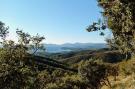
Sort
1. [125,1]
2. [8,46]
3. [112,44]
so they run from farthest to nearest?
[112,44] → [8,46] → [125,1]

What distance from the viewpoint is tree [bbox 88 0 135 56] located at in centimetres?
3269

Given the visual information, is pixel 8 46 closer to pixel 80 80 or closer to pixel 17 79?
pixel 17 79

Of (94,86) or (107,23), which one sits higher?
(107,23)

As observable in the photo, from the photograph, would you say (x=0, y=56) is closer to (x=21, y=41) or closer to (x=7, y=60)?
(x=7, y=60)

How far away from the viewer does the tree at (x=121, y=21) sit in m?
32.7

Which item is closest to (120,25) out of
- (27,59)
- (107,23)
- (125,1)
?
(107,23)

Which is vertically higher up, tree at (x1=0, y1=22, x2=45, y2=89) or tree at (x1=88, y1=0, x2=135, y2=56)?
tree at (x1=88, y1=0, x2=135, y2=56)

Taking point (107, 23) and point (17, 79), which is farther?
point (107, 23)

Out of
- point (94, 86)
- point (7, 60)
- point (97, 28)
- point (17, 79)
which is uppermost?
point (97, 28)

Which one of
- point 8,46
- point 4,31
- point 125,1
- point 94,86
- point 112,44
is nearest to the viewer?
point 125,1

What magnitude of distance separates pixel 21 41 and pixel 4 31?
5.91m

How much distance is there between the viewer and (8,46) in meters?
35.9

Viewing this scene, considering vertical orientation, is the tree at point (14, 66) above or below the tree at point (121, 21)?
below

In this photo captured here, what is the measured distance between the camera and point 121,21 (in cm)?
3572
